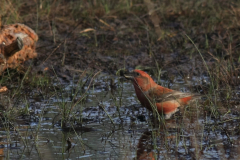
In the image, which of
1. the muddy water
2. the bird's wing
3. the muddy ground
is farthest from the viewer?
the bird's wing

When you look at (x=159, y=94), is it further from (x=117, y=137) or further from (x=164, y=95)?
(x=117, y=137)

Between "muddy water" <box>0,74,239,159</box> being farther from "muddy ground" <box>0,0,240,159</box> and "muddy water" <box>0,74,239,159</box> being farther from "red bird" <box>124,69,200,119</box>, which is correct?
"red bird" <box>124,69,200,119</box>

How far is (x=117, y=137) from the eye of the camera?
5254 mm

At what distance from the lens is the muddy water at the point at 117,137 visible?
465 cm

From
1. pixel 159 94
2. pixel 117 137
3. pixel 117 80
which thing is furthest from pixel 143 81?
pixel 117 80

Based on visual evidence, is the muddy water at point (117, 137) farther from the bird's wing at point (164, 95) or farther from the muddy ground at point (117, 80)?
the bird's wing at point (164, 95)

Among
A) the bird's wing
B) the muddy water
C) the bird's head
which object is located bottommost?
the muddy water

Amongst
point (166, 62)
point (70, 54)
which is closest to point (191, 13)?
point (166, 62)

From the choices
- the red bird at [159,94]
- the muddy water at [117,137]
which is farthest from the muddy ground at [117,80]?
the red bird at [159,94]

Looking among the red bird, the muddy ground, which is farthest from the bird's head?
the muddy ground

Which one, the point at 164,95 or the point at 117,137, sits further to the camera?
the point at 164,95

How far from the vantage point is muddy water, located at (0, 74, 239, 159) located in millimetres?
4648

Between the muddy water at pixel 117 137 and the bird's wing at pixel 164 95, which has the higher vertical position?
the bird's wing at pixel 164 95

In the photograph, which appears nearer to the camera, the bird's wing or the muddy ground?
the muddy ground
